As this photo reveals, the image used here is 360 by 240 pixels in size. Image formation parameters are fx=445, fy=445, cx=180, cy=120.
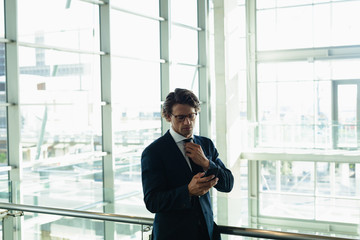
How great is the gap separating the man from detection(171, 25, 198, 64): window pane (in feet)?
31.1

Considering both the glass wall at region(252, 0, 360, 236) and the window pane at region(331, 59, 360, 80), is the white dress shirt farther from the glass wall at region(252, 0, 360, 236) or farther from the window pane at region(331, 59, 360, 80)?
the window pane at region(331, 59, 360, 80)

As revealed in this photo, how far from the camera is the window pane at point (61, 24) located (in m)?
7.58

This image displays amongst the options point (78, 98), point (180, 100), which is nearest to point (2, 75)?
point (78, 98)

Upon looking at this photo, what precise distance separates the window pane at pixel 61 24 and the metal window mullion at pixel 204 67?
5.31 m

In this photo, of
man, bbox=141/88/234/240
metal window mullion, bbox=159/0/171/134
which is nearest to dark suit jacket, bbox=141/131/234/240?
man, bbox=141/88/234/240

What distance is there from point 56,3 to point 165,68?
3.98 m

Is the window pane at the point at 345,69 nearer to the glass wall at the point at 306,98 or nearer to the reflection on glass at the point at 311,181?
the glass wall at the point at 306,98

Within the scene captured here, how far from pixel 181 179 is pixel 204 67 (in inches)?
462

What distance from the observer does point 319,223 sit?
321 centimetres

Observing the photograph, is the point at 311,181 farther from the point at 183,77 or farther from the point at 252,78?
the point at 183,77

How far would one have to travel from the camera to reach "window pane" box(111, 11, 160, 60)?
31.8 ft

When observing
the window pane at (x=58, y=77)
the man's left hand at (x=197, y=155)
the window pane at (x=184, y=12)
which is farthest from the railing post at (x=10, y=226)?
the window pane at (x=184, y=12)

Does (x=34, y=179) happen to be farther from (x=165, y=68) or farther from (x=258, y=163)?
(x=258, y=163)

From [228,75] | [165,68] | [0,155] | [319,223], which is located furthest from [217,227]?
[228,75]
